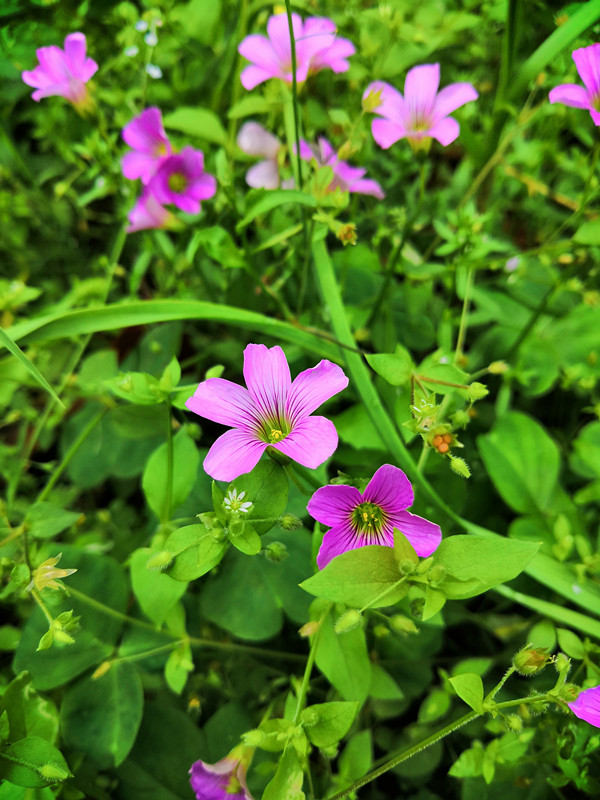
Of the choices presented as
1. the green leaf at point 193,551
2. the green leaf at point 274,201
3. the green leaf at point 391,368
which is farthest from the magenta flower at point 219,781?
the green leaf at point 274,201

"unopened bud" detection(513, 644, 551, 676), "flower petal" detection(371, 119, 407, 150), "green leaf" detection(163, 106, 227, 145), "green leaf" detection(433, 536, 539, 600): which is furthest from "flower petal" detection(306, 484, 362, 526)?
"green leaf" detection(163, 106, 227, 145)

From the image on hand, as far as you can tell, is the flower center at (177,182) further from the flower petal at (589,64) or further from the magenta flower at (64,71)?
the flower petal at (589,64)

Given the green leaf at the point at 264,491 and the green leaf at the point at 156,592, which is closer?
the green leaf at the point at 264,491

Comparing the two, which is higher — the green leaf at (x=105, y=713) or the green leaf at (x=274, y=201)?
the green leaf at (x=274, y=201)

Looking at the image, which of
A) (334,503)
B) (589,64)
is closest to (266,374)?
(334,503)

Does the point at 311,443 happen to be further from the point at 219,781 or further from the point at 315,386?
the point at 219,781

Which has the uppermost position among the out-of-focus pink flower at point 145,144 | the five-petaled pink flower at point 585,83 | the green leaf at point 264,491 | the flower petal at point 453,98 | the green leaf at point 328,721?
the five-petaled pink flower at point 585,83

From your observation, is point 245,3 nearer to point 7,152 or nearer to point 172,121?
point 172,121
